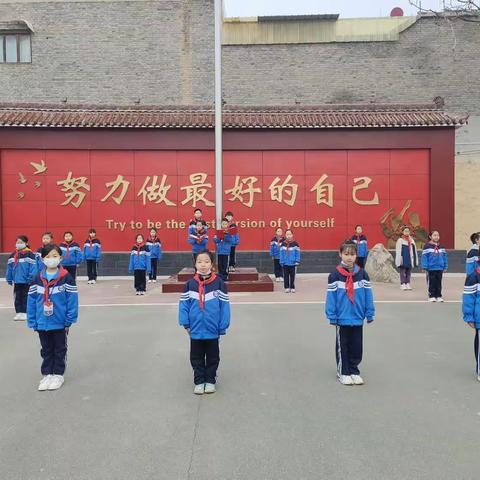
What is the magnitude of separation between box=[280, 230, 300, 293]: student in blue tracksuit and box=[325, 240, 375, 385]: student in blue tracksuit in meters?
6.99

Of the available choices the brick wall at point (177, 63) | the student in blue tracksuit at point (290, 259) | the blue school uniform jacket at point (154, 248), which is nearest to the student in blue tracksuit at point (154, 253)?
the blue school uniform jacket at point (154, 248)

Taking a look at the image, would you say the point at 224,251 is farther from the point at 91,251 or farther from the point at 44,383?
the point at 44,383

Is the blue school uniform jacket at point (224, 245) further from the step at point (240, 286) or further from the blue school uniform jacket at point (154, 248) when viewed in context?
the blue school uniform jacket at point (154, 248)

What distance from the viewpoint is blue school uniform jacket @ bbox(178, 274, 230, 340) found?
196 inches

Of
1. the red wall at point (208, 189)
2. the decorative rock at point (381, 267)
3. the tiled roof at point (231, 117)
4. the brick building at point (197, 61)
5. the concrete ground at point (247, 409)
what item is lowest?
the concrete ground at point (247, 409)

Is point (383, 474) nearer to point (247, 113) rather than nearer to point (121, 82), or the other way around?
point (247, 113)

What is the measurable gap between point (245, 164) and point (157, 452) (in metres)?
13.8

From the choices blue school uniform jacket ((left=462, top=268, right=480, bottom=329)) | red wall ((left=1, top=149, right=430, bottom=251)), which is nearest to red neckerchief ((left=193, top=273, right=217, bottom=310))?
blue school uniform jacket ((left=462, top=268, right=480, bottom=329))

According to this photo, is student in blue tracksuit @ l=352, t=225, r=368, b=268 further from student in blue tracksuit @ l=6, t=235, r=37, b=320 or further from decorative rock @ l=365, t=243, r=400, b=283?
student in blue tracksuit @ l=6, t=235, r=37, b=320

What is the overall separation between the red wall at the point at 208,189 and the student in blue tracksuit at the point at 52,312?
11384mm

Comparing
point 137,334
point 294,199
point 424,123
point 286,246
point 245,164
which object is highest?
point 424,123

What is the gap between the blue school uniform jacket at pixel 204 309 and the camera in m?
4.98

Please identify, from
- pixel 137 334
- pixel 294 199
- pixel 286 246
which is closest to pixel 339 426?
pixel 137 334

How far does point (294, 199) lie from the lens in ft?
55.4
